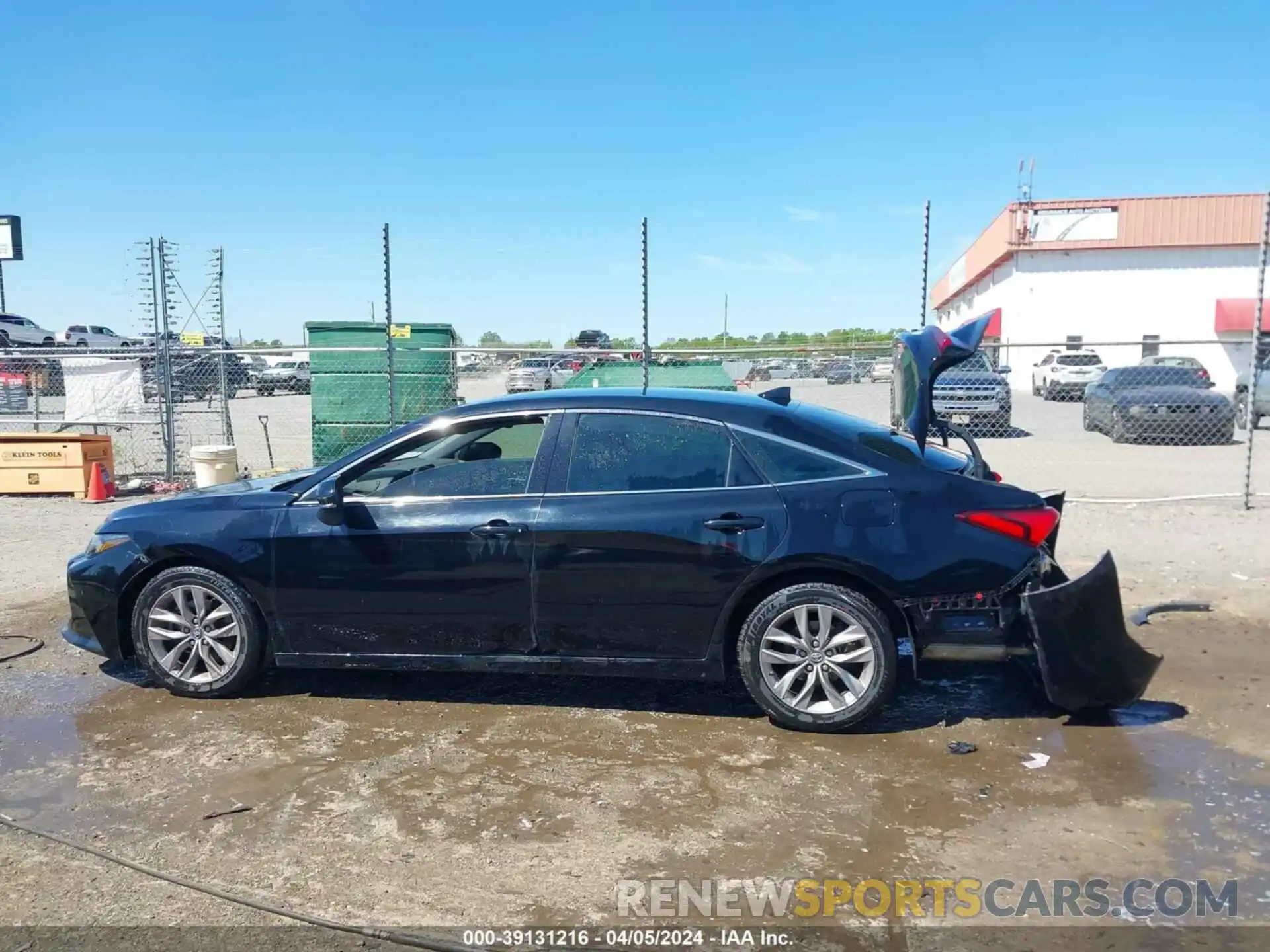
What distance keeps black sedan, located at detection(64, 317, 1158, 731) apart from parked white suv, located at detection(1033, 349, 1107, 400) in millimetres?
25872

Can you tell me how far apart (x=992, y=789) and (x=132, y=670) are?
4602 mm

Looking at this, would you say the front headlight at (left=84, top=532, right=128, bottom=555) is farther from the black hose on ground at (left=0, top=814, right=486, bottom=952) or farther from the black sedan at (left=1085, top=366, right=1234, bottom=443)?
the black sedan at (left=1085, top=366, right=1234, bottom=443)

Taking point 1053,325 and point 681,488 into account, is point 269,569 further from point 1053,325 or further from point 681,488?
A: point 1053,325

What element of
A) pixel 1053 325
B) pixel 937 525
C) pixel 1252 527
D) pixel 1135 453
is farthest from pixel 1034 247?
pixel 937 525

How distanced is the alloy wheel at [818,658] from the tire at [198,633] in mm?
2603

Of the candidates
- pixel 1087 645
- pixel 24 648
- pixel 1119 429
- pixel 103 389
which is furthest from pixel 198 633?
pixel 1119 429

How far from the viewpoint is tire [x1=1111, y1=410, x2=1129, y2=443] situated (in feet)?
54.9

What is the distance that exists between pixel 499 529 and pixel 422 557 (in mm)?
412

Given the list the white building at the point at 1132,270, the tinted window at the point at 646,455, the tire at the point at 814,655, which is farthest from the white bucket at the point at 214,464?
the white building at the point at 1132,270

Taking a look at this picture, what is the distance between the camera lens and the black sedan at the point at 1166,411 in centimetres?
1664

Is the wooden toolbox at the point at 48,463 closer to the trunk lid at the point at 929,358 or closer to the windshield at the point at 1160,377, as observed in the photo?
the trunk lid at the point at 929,358

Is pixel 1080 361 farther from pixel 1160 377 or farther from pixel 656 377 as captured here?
pixel 656 377

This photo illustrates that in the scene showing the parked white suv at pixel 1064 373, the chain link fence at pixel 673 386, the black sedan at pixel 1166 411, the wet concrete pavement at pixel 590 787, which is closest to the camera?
the wet concrete pavement at pixel 590 787

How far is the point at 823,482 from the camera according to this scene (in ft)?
15.3
